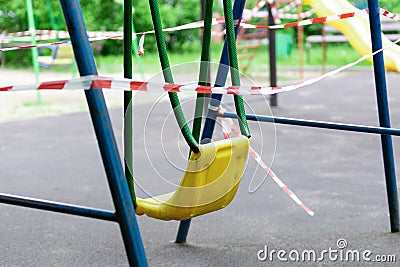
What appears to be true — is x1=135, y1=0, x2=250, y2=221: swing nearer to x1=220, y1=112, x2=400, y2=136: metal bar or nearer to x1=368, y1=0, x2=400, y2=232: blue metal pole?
x1=220, y1=112, x2=400, y2=136: metal bar

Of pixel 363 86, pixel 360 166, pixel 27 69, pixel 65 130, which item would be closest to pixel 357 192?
pixel 360 166

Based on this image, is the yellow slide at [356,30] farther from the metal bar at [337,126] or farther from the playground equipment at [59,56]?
the playground equipment at [59,56]

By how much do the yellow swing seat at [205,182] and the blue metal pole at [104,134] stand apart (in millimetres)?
362

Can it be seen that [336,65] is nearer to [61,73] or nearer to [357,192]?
[61,73]

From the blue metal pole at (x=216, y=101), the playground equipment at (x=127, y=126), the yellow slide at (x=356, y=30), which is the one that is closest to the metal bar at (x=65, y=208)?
the playground equipment at (x=127, y=126)

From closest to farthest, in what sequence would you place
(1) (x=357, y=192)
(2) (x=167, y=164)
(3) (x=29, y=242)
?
1. (2) (x=167, y=164)
2. (3) (x=29, y=242)
3. (1) (x=357, y=192)

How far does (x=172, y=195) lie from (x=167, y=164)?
0.25 meters

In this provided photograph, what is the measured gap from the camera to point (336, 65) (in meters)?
11.8

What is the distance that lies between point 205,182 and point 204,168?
0.05 meters

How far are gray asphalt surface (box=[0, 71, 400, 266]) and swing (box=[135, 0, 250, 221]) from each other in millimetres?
168

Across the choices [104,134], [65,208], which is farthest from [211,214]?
[104,134]

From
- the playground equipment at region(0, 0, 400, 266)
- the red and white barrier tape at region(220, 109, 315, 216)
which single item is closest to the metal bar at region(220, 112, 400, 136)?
the playground equipment at region(0, 0, 400, 266)

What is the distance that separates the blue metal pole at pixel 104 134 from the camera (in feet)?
4.55

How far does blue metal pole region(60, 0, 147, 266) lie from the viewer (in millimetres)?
1387
